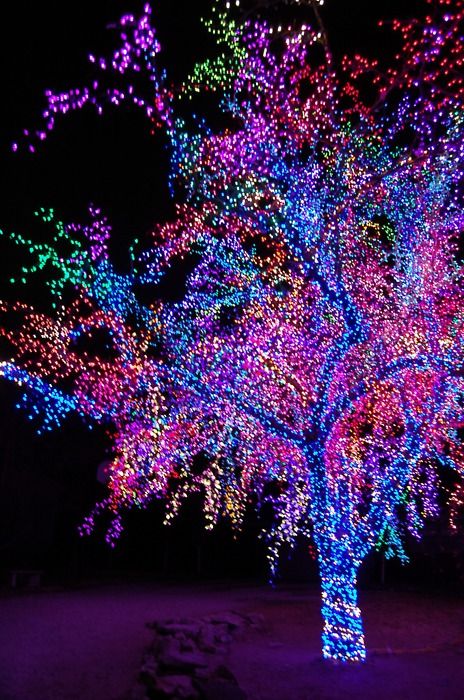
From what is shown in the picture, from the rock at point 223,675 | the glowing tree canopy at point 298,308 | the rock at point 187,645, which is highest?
the glowing tree canopy at point 298,308

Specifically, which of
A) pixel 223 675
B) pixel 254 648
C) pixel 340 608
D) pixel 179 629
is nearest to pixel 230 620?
pixel 179 629

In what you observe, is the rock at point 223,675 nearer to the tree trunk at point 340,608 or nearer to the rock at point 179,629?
the tree trunk at point 340,608

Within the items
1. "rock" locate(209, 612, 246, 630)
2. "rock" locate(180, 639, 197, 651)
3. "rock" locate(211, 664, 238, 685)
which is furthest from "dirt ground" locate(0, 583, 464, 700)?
"rock" locate(180, 639, 197, 651)

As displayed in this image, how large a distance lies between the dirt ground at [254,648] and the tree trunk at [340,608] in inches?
8.1

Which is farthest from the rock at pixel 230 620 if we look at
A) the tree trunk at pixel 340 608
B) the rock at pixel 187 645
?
the tree trunk at pixel 340 608

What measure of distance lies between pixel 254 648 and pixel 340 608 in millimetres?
1372

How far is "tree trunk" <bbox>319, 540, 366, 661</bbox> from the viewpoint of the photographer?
21.1 feet

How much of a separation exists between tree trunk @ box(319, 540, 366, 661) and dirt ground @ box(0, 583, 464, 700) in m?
0.20

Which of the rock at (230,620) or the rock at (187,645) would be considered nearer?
the rock at (187,645)

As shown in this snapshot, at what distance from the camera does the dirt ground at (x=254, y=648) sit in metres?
5.52

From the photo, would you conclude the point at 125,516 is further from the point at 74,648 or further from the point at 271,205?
the point at 271,205

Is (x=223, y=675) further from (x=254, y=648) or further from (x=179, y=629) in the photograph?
(x=179, y=629)

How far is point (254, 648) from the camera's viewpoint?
23.8 ft

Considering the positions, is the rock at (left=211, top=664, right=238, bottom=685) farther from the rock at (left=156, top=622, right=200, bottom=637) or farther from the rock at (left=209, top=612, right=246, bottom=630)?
the rock at (left=209, top=612, right=246, bottom=630)
